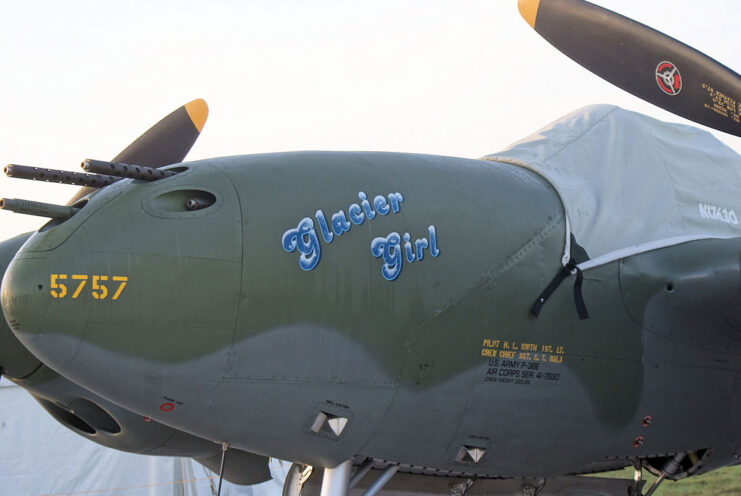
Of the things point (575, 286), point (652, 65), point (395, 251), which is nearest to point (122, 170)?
point (395, 251)

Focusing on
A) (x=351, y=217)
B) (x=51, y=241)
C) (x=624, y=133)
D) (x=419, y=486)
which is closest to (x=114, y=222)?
(x=51, y=241)

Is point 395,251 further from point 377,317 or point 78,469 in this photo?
point 78,469

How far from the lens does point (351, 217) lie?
17.9 ft

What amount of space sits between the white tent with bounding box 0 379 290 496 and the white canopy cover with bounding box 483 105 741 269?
37.5 feet

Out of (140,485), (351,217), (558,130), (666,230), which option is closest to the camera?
(351,217)

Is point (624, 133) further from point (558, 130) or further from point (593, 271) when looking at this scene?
point (593, 271)

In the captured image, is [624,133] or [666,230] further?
[624,133]

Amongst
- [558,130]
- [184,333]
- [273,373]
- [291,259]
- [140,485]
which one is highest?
[558,130]

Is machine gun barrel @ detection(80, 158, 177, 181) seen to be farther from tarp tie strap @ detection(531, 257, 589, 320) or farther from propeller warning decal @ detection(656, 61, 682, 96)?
propeller warning decal @ detection(656, 61, 682, 96)

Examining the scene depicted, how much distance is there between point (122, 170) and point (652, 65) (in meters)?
5.05

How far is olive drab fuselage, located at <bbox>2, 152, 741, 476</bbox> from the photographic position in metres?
4.91

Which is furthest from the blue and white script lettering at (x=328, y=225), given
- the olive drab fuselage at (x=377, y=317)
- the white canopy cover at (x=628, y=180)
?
the white canopy cover at (x=628, y=180)

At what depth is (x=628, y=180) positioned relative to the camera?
709cm

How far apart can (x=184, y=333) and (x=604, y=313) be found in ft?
11.2
